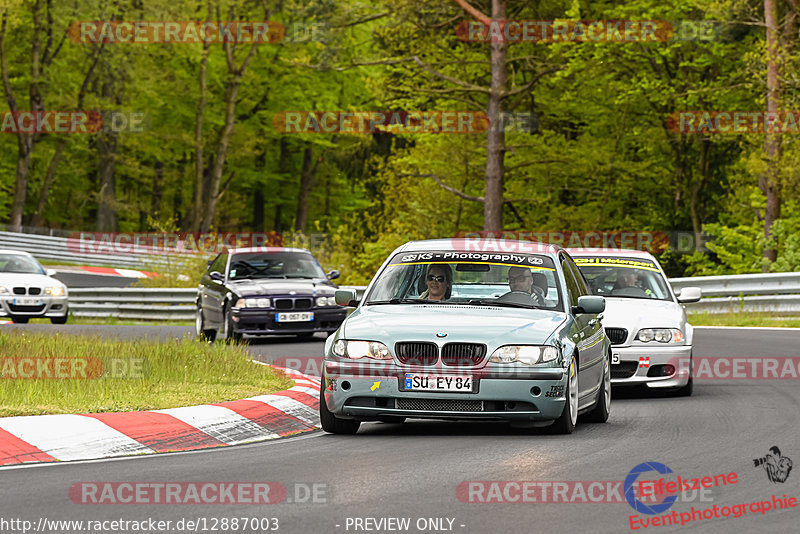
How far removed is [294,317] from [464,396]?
11861 mm

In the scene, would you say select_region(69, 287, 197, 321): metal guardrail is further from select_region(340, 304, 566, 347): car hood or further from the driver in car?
select_region(340, 304, 566, 347): car hood

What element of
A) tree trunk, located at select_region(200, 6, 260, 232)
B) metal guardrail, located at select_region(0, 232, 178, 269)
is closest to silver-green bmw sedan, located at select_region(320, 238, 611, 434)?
metal guardrail, located at select_region(0, 232, 178, 269)

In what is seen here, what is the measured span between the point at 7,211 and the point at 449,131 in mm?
34727

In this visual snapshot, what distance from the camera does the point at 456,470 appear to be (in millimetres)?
8336

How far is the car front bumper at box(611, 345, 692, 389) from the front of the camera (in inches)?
530

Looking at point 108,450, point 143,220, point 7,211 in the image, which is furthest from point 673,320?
point 143,220

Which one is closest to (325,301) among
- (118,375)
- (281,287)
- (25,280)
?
(281,287)

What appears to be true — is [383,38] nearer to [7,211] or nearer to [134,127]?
[134,127]

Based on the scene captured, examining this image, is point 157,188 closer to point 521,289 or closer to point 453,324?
point 521,289

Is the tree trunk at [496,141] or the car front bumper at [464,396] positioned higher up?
the tree trunk at [496,141]

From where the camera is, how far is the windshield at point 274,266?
22.2 meters

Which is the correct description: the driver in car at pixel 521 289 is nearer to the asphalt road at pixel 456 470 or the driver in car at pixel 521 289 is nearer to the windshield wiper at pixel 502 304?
the windshield wiper at pixel 502 304

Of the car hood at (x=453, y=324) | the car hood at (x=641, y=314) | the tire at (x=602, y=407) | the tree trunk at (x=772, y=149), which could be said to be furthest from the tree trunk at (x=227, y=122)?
the car hood at (x=453, y=324)

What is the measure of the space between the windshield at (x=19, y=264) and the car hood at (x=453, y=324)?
19.5 meters
